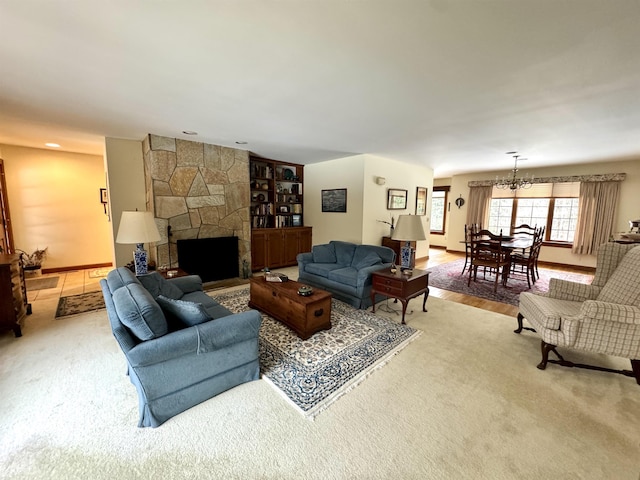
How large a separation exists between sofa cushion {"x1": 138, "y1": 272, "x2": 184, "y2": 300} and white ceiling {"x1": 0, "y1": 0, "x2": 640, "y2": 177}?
1.80 m

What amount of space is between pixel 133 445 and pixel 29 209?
5863mm

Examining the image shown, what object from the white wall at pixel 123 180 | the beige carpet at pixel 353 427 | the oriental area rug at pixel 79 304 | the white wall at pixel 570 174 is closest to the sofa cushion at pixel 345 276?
the beige carpet at pixel 353 427

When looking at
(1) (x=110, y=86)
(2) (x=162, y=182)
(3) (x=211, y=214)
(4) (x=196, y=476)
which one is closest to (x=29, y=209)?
(2) (x=162, y=182)

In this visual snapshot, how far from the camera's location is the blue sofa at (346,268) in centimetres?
358

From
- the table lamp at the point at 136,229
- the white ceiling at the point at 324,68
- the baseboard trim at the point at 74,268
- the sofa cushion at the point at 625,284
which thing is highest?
the white ceiling at the point at 324,68

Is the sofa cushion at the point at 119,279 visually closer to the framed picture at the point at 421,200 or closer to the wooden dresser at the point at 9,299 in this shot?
the wooden dresser at the point at 9,299

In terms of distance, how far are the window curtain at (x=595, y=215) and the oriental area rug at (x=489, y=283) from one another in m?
0.80

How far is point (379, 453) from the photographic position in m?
1.55

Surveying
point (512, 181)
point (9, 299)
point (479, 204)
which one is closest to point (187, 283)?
point (9, 299)

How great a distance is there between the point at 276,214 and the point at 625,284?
540cm

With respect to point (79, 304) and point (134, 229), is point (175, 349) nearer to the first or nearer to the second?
point (134, 229)

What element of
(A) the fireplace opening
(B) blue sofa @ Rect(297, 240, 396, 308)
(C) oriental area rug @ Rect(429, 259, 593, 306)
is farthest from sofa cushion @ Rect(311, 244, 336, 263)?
(C) oriental area rug @ Rect(429, 259, 593, 306)

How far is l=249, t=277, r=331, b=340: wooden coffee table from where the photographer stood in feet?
9.09

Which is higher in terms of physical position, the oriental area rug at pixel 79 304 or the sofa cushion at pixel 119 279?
the sofa cushion at pixel 119 279
